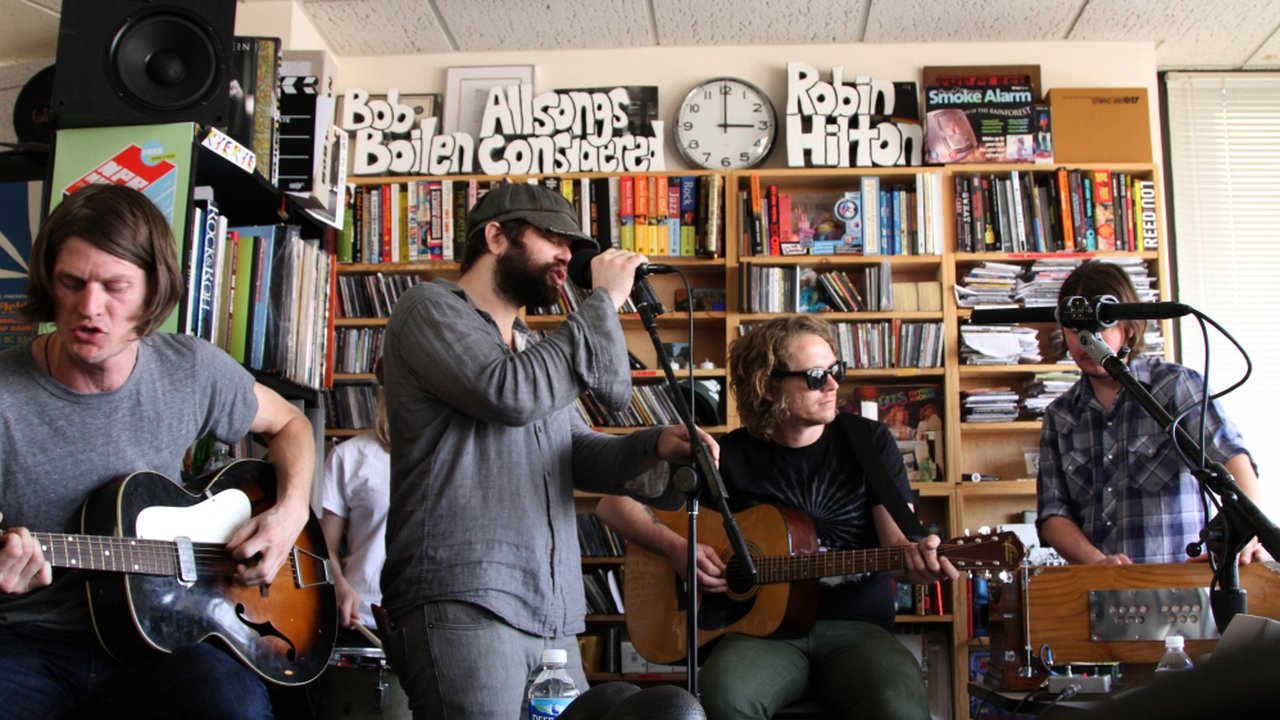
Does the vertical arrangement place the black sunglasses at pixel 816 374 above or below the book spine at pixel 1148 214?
below

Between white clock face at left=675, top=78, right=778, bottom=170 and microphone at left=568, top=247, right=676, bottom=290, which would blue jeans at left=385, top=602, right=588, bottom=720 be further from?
white clock face at left=675, top=78, right=778, bottom=170

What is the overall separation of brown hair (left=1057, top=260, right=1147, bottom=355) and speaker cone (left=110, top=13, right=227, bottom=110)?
2058mm

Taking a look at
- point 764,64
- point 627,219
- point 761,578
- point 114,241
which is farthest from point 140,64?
point 764,64

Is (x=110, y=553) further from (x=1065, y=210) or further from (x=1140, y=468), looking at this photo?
(x=1065, y=210)

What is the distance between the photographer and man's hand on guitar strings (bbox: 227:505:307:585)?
1.83 metres

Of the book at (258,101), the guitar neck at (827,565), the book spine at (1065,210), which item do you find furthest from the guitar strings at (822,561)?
the book spine at (1065,210)

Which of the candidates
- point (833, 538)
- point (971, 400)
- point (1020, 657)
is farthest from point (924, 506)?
point (1020, 657)

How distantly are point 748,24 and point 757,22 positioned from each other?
1.7 inches

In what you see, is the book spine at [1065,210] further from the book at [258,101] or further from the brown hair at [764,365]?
the book at [258,101]

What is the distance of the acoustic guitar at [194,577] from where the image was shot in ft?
5.13

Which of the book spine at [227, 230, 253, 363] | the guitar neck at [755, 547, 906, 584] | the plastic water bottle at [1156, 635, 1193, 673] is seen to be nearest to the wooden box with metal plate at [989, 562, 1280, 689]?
the plastic water bottle at [1156, 635, 1193, 673]

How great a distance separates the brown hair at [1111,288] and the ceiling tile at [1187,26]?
6.94 ft

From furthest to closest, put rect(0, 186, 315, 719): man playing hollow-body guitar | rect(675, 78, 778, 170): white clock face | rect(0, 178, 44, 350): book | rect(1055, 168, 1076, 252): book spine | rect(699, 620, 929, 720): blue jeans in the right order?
rect(675, 78, 778, 170): white clock face
rect(1055, 168, 1076, 252): book spine
rect(0, 178, 44, 350): book
rect(699, 620, 929, 720): blue jeans
rect(0, 186, 315, 719): man playing hollow-body guitar

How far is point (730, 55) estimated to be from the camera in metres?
4.75
